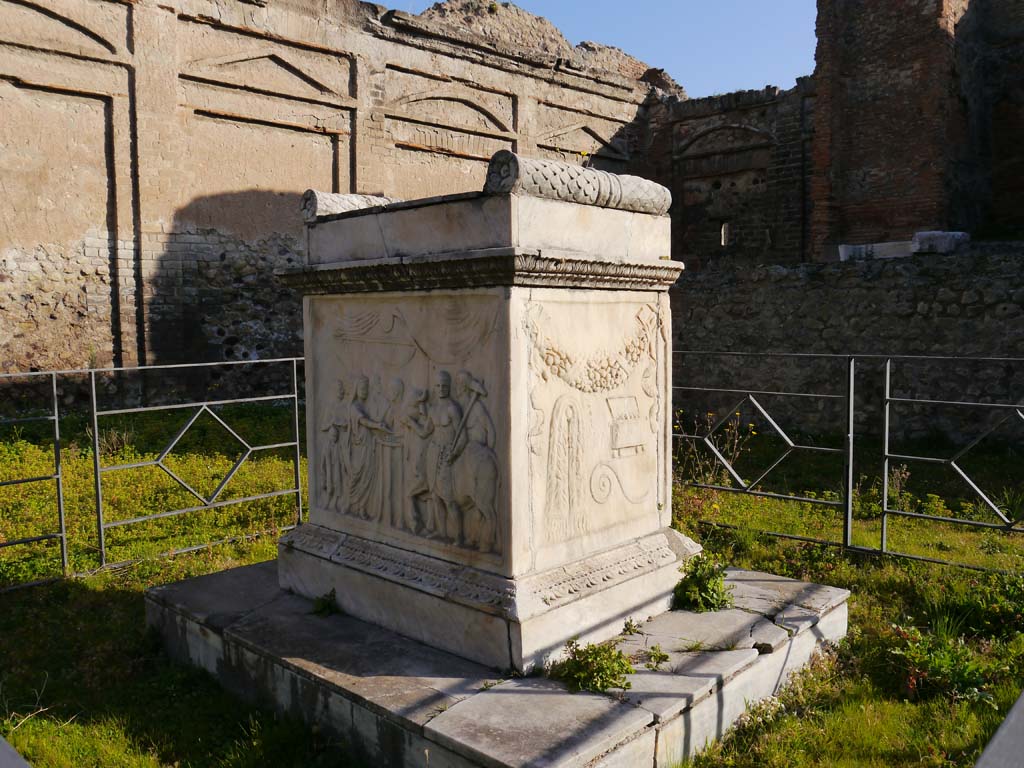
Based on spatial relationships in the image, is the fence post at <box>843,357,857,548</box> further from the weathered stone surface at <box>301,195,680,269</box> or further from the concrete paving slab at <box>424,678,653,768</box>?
the concrete paving slab at <box>424,678,653,768</box>

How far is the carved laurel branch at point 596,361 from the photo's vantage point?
10.0ft

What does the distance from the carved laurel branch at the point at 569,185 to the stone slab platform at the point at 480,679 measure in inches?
66.4

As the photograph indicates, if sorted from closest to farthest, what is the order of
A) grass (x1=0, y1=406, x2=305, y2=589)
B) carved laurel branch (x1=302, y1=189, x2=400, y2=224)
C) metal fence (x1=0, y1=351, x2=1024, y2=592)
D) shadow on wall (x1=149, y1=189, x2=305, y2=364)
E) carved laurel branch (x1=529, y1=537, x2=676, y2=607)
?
carved laurel branch (x1=529, y1=537, x2=676, y2=607) → carved laurel branch (x1=302, y1=189, x2=400, y2=224) → grass (x1=0, y1=406, x2=305, y2=589) → metal fence (x1=0, y1=351, x2=1024, y2=592) → shadow on wall (x1=149, y1=189, x2=305, y2=364)

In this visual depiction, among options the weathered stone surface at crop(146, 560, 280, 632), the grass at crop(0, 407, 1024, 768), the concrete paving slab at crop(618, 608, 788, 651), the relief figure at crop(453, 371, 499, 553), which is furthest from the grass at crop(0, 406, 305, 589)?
the concrete paving slab at crop(618, 608, 788, 651)

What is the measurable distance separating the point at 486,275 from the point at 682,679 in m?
1.55

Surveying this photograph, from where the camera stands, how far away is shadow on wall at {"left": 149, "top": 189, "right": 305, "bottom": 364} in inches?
434

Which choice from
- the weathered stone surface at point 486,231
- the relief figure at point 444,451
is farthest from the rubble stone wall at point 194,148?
the relief figure at point 444,451

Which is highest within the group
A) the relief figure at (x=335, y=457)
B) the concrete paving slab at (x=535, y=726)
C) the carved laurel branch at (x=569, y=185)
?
the carved laurel branch at (x=569, y=185)

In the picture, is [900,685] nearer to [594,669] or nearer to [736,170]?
[594,669]

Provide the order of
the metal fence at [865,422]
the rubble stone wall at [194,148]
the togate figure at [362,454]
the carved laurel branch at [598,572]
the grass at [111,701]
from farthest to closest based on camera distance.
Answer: the rubble stone wall at [194,148], the metal fence at [865,422], the togate figure at [362,454], the carved laurel branch at [598,572], the grass at [111,701]

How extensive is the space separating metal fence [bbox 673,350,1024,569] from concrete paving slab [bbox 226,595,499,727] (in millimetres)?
2868

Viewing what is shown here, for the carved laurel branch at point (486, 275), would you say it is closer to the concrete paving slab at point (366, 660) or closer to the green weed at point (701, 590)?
the green weed at point (701, 590)

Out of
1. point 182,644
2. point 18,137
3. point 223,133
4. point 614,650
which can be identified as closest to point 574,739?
point 614,650

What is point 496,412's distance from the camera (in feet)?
9.77
